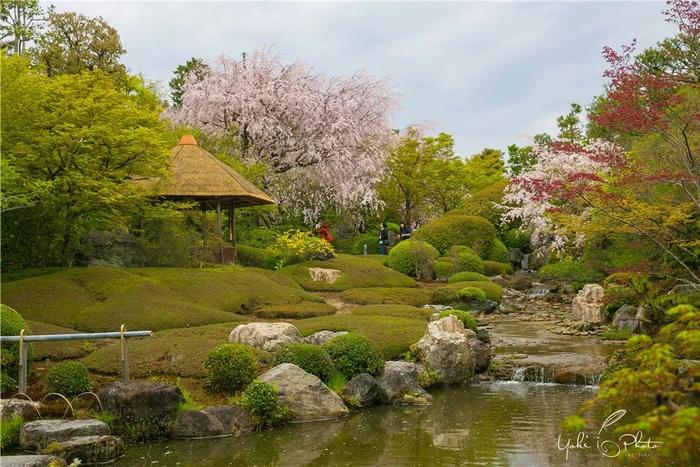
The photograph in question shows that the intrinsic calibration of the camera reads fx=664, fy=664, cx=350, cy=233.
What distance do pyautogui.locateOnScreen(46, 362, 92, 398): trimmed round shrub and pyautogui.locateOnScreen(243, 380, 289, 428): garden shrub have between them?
278 cm

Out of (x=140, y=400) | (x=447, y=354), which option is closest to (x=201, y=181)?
(x=447, y=354)

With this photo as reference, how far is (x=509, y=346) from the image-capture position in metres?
17.8

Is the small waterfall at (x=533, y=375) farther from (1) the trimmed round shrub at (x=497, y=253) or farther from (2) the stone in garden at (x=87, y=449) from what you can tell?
(1) the trimmed round shrub at (x=497, y=253)

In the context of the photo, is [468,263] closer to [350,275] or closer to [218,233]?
[350,275]

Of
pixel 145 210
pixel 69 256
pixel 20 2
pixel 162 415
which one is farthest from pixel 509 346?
pixel 20 2

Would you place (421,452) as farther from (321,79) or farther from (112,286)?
(321,79)

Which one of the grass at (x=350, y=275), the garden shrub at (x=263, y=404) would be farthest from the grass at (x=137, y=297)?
the garden shrub at (x=263, y=404)

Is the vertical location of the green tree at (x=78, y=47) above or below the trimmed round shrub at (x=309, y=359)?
above

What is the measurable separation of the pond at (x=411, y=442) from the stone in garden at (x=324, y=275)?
13.7m

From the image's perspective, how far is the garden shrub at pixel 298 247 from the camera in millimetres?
27297

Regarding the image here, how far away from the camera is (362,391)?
12422mm

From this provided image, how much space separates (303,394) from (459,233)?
23779 millimetres

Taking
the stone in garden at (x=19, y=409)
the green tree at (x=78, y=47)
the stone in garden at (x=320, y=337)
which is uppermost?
the green tree at (x=78, y=47)

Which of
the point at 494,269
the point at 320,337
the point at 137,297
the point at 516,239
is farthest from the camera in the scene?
the point at 516,239
